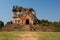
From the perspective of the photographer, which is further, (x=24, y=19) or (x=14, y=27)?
(x=24, y=19)

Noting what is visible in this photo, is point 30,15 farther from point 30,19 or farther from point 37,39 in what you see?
point 37,39

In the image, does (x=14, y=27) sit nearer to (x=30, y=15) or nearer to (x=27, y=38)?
(x=30, y=15)

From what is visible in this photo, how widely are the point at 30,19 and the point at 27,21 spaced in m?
1.95

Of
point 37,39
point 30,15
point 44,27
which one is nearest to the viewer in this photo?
point 37,39

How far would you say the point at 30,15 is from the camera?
183 ft

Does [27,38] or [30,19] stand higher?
[30,19]

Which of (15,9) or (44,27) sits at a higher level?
(15,9)

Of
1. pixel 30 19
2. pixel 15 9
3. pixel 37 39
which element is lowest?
pixel 37 39

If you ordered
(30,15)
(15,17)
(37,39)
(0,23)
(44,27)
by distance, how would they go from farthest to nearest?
(0,23) < (15,17) < (30,15) < (44,27) < (37,39)

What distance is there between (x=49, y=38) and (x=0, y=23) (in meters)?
73.0

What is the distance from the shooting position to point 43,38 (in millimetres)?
23031

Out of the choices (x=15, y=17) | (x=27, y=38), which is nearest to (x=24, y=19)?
(x=15, y=17)

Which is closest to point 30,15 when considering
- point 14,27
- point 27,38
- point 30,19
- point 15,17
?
point 30,19

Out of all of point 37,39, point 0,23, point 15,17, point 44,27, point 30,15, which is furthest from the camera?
point 0,23
